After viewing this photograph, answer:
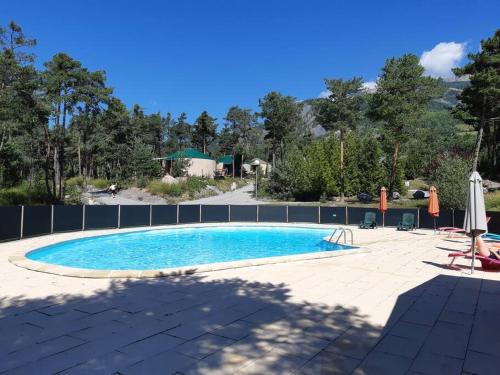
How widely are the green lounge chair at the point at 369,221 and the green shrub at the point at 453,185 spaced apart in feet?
17.3

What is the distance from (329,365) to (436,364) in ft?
3.78

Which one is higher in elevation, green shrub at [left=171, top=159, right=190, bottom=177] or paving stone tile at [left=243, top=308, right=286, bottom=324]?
green shrub at [left=171, top=159, right=190, bottom=177]

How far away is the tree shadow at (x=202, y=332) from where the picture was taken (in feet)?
12.7

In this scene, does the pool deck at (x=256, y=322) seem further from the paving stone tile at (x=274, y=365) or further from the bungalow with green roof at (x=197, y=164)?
the bungalow with green roof at (x=197, y=164)

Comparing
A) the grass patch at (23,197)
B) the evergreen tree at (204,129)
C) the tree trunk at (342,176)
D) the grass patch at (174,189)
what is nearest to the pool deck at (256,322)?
the grass patch at (23,197)

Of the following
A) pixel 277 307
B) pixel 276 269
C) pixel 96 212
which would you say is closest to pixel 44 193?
pixel 96 212

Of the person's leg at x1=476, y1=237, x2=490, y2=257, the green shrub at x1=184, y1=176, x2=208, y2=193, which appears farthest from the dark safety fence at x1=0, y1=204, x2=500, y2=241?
the green shrub at x1=184, y1=176, x2=208, y2=193

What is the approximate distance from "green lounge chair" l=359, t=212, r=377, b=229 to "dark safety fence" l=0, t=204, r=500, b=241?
48 centimetres

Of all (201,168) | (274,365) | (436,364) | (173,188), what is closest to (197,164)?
(201,168)

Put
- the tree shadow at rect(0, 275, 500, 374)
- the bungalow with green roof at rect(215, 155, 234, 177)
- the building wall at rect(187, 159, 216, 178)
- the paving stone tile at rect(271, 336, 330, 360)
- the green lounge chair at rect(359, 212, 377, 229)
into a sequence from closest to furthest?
the tree shadow at rect(0, 275, 500, 374) → the paving stone tile at rect(271, 336, 330, 360) → the green lounge chair at rect(359, 212, 377, 229) → the building wall at rect(187, 159, 216, 178) → the bungalow with green roof at rect(215, 155, 234, 177)

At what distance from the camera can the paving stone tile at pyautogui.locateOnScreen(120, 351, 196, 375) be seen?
3713 mm

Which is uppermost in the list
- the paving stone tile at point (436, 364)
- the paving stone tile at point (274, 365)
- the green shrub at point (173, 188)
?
the green shrub at point (173, 188)

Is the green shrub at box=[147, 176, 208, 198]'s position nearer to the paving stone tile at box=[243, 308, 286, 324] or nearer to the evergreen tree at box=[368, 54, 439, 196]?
the evergreen tree at box=[368, 54, 439, 196]

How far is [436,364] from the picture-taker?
154 inches
